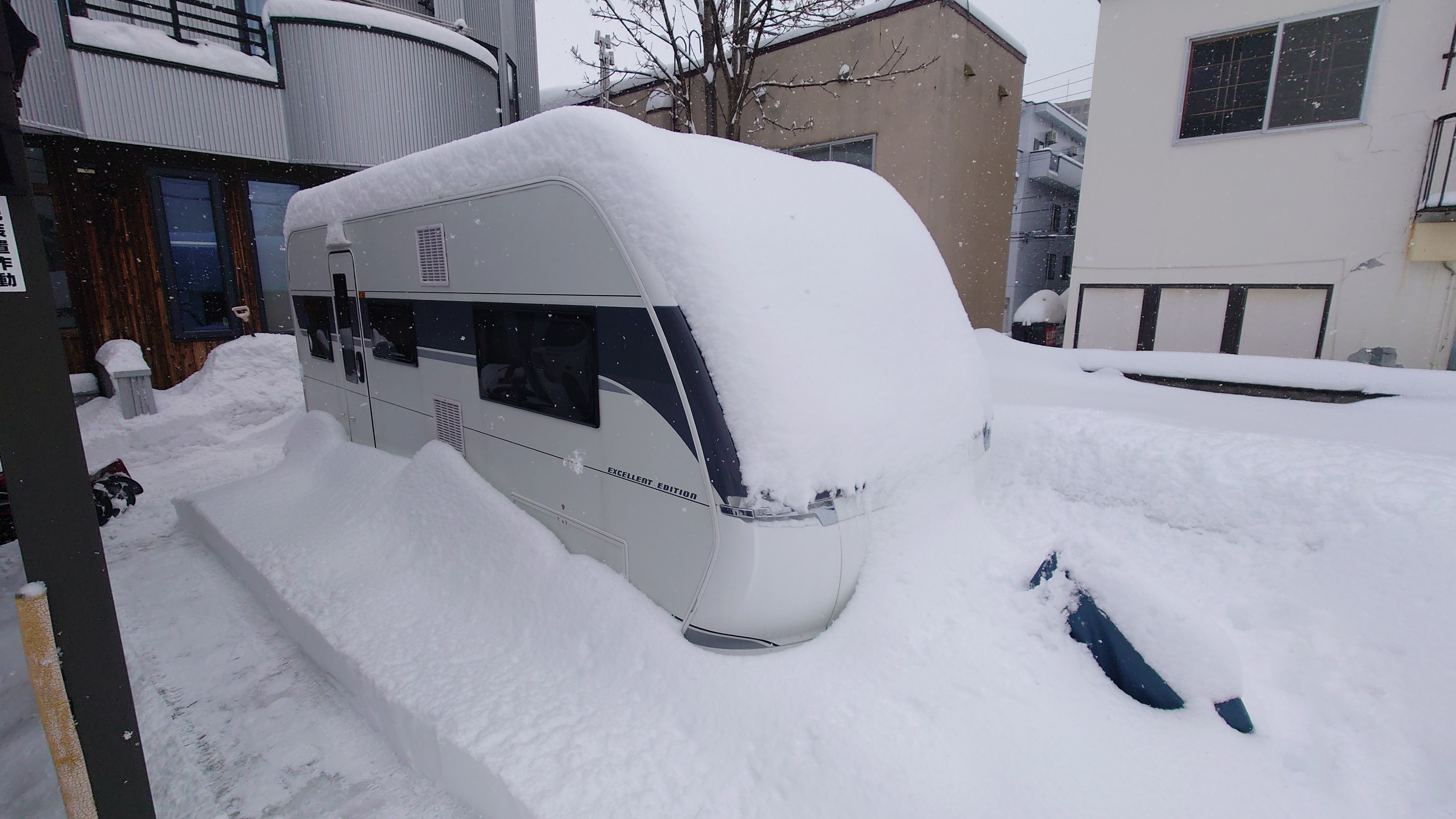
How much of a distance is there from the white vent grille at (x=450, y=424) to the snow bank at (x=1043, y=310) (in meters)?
15.6

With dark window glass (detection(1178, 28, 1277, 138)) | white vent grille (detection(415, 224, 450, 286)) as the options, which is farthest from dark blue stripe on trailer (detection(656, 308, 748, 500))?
dark window glass (detection(1178, 28, 1277, 138))

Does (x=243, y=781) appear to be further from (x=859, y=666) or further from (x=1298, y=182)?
(x=1298, y=182)

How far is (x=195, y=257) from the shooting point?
1050 cm

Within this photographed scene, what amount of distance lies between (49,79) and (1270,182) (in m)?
17.1

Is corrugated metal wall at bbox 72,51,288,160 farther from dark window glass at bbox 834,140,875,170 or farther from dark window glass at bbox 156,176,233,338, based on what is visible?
dark window glass at bbox 834,140,875,170

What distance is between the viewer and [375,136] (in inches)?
424

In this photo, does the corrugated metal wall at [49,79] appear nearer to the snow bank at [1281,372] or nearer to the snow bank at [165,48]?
the snow bank at [165,48]

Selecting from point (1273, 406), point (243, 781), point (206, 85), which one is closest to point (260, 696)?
point (243, 781)

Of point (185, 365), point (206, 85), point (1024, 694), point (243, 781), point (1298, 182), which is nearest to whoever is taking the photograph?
point (1024, 694)

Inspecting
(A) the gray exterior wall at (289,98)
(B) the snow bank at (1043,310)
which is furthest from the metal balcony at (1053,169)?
(A) the gray exterior wall at (289,98)

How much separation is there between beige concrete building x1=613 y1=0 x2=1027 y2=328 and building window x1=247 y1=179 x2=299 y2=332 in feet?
23.9

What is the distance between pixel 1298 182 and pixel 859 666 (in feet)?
33.6

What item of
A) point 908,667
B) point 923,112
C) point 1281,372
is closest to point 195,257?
point 923,112

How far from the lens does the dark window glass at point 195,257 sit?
400 inches
